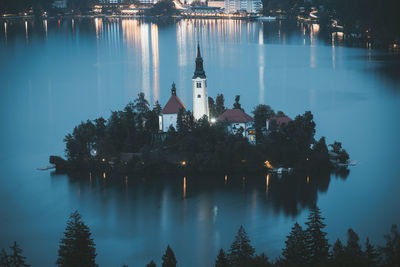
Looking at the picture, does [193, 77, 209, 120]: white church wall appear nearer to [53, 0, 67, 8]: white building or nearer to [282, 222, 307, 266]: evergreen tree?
[282, 222, 307, 266]: evergreen tree

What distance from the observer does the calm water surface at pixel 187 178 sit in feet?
33.6

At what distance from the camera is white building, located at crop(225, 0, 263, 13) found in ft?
181

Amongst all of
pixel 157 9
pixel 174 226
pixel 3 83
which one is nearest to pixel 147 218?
pixel 174 226

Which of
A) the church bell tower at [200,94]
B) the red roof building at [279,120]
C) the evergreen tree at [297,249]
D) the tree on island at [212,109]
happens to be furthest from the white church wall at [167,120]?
the evergreen tree at [297,249]

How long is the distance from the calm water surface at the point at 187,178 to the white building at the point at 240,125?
3.94 ft

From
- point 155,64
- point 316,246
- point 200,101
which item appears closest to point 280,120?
point 200,101

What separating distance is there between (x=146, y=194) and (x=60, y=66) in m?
15.0

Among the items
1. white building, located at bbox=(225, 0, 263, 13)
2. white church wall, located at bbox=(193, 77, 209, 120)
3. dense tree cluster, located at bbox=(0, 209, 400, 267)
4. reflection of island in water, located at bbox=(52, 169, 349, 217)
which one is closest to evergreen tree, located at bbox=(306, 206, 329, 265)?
dense tree cluster, located at bbox=(0, 209, 400, 267)

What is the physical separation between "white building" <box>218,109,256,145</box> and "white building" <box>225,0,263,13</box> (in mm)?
41660

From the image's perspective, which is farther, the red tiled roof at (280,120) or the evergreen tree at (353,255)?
the red tiled roof at (280,120)

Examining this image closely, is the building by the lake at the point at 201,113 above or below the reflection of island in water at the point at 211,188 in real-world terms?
above

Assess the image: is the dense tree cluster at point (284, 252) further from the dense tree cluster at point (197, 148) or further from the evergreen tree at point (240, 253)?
the dense tree cluster at point (197, 148)

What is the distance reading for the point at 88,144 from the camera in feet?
42.8

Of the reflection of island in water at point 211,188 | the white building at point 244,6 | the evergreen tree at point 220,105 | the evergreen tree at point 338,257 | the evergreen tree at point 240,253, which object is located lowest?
the reflection of island in water at point 211,188
